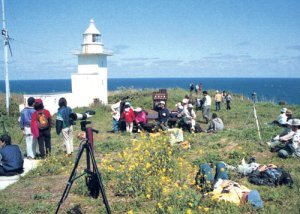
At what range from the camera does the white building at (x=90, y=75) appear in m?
31.0

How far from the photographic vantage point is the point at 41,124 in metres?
9.92

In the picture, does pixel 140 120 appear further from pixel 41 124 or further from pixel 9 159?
pixel 9 159

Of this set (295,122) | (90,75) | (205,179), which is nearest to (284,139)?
(295,122)

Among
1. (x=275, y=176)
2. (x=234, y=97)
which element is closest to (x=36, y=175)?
(x=275, y=176)

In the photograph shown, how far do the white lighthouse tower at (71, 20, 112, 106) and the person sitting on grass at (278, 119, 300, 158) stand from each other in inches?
912

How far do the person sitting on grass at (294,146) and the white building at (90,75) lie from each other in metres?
20.2

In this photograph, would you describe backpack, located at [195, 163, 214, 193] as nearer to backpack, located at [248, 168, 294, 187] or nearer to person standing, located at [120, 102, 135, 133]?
backpack, located at [248, 168, 294, 187]

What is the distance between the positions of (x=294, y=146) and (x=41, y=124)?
7.37 metres

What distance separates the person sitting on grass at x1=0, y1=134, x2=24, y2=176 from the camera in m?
8.51

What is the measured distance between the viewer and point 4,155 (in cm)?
849

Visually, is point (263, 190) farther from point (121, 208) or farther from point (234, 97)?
point (234, 97)

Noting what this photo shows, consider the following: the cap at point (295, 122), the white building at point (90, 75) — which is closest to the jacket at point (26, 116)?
the cap at point (295, 122)

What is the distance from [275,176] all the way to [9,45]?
74.3 feet

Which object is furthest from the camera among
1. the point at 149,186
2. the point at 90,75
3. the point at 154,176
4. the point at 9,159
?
the point at 90,75
